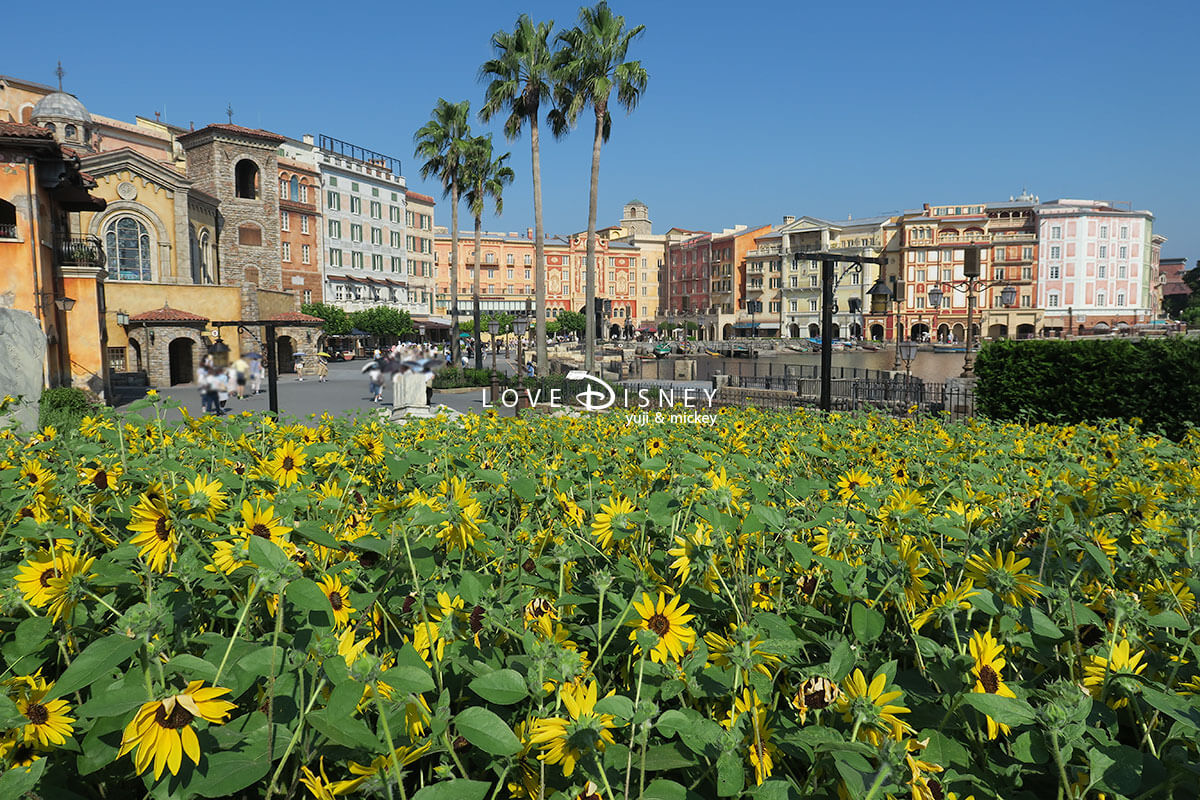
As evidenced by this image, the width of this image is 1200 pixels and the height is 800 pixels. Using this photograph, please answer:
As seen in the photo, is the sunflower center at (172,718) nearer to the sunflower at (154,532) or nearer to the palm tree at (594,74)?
the sunflower at (154,532)

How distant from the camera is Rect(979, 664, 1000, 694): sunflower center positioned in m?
1.29

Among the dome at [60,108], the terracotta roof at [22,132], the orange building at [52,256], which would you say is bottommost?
the orange building at [52,256]

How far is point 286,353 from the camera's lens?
11.6 m

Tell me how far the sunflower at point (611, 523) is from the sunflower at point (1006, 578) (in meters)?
0.86

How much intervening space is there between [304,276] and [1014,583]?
55.5 meters

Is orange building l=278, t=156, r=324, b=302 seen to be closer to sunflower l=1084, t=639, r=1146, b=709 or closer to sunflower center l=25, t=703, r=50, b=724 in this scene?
sunflower center l=25, t=703, r=50, b=724

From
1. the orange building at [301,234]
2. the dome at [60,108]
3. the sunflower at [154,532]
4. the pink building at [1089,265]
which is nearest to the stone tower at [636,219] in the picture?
the pink building at [1089,265]

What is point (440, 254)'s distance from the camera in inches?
3504

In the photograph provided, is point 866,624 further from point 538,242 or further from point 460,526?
point 538,242

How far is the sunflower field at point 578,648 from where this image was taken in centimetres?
106

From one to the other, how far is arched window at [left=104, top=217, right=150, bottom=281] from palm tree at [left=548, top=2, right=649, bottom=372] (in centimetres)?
1552

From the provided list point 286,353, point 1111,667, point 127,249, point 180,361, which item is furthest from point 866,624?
point 127,249

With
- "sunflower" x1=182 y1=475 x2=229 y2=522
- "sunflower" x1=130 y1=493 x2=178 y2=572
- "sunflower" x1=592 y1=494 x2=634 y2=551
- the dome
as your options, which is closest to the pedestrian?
"sunflower" x1=182 y1=475 x2=229 y2=522

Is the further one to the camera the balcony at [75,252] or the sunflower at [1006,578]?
the balcony at [75,252]
